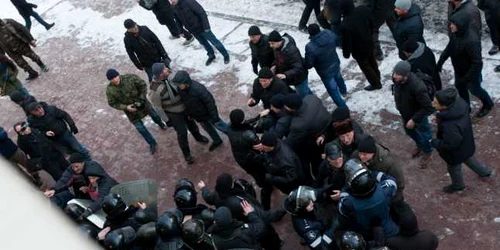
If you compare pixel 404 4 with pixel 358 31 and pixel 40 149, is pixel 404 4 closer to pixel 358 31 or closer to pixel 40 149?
pixel 358 31

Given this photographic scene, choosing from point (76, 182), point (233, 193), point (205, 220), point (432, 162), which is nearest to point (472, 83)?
point (432, 162)

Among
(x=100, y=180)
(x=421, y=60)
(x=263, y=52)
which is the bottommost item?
(x=100, y=180)

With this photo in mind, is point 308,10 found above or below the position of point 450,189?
above

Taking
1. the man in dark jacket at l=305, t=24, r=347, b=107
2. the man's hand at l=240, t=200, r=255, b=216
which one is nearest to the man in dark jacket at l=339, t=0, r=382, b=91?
the man in dark jacket at l=305, t=24, r=347, b=107

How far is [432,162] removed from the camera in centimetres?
656

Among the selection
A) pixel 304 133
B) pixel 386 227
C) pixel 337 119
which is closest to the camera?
pixel 386 227

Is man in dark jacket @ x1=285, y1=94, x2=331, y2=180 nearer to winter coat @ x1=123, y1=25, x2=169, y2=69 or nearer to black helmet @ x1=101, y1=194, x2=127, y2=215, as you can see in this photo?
black helmet @ x1=101, y1=194, x2=127, y2=215

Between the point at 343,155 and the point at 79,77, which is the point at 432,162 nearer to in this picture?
the point at 343,155

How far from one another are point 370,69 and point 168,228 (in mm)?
4093

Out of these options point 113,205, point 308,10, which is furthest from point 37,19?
point 113,205

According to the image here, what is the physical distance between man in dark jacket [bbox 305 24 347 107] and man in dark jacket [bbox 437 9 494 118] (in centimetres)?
142

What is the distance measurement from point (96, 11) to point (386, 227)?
977cm

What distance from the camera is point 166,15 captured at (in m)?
10.0

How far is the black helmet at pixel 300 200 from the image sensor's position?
4754 millimetres
